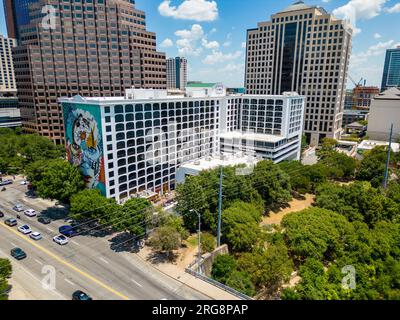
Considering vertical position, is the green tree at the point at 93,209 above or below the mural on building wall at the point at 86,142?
below

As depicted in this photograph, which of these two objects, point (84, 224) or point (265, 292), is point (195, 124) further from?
point (265, 292)

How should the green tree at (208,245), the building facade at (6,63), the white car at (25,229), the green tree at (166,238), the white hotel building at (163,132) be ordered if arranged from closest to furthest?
the green tree at (166,238)
the green tree at (208,245)
the white car at (25,229)
the white hotel building at (163,132)
the building facade at (6,63)

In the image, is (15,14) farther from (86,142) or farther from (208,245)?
(208,245)

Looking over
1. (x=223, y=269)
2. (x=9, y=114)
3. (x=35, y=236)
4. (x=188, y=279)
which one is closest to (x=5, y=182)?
(x=35, y=236)

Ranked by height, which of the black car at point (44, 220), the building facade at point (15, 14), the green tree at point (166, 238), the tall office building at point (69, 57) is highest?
the building facade at point (15, 14)

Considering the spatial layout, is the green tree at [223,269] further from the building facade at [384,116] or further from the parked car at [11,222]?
the building facade at [384,116]

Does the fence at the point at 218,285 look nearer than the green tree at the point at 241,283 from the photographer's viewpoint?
Yes

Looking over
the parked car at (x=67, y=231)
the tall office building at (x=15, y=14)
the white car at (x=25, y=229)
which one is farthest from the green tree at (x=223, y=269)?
the tall office building at (x=15, y=14)
